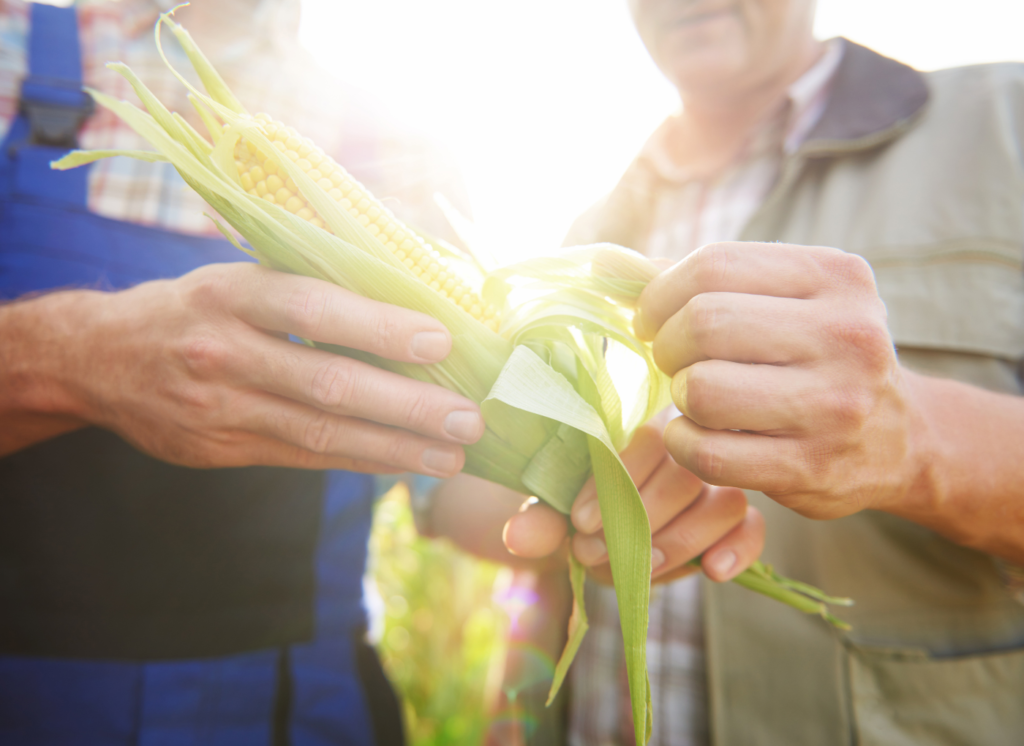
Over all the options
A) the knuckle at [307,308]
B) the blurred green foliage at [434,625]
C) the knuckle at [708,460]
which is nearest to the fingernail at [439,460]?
the knuckle at [307,308]

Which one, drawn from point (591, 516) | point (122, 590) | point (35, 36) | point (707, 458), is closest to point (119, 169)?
point (35, 36)

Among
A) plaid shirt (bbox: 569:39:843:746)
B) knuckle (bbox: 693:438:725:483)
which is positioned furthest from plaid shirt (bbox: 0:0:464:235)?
knuckle (bbox: 693:438:725:483)

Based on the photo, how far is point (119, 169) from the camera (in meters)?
1.29

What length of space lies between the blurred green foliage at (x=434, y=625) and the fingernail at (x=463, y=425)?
2.74 meters

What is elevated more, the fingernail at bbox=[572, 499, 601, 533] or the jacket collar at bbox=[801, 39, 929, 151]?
the jacket collar at bbox=[801, 39, 929, 151]

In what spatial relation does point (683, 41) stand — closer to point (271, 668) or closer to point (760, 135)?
point (760, 135)

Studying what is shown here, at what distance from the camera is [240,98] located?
148 centimetres

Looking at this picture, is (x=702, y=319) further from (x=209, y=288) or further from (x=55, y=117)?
(x=55, y=117)

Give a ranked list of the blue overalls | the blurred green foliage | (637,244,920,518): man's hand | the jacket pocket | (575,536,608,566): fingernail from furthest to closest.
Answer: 1. the blurred green foliage
2. the blue overalls
3. the jacket pocket
4. (575,536,608,566): fingernail
5. (637,244,920,518): man's hand

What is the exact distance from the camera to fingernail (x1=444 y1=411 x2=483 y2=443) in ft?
2.36

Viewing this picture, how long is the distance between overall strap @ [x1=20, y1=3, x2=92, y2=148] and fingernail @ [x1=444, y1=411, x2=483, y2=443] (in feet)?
4.28

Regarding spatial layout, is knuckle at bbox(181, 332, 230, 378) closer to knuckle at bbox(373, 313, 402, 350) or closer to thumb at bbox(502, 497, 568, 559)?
knuckle at bbox(373, 313, 402, 350)

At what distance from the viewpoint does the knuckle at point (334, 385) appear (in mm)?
687

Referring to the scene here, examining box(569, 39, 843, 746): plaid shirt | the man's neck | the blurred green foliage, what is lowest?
the blurred green foliage
